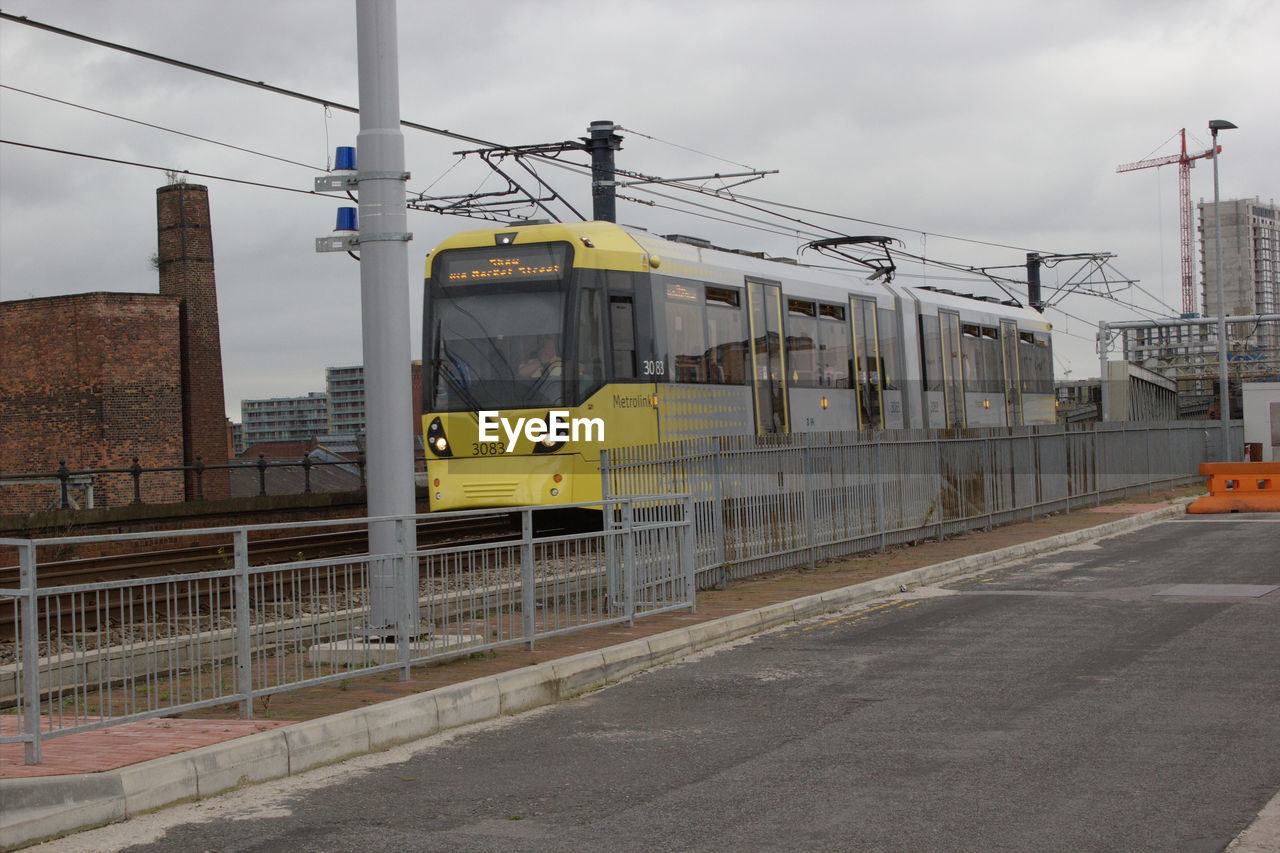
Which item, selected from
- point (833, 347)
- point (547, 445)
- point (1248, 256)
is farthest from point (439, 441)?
point (1248, 256)

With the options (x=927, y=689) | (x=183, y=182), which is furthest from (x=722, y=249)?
(x=183, y=182)

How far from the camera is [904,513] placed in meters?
20.1

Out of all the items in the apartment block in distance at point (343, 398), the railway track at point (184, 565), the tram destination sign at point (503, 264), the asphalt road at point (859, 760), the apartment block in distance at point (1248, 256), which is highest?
the apartment block in distance at point (1248, 256)

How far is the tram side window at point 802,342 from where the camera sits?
22.7 metres

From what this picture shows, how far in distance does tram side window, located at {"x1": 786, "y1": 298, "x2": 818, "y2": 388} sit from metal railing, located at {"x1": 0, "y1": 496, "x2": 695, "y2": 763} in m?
10.2

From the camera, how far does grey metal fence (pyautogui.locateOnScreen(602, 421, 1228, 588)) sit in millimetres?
15141

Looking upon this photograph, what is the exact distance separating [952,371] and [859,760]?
2333 cm

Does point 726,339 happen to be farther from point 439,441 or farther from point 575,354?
point 439,441

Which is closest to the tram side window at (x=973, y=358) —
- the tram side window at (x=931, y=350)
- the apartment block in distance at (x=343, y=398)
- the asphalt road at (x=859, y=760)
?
the tram side window at (x=931, y=350)

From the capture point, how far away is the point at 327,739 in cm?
786

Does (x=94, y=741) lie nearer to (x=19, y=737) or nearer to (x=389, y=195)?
(x=19, y=737)

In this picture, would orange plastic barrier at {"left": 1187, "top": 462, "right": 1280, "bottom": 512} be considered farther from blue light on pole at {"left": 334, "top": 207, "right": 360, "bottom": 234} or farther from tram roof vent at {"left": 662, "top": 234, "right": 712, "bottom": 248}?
blue light on pole at {"left": 334, "top": 207, "right": 360, "bottom": 234}

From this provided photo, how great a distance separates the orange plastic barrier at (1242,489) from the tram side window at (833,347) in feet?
25.8

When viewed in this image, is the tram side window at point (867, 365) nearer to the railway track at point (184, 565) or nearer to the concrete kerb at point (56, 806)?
the railway track at point (184, 565)
